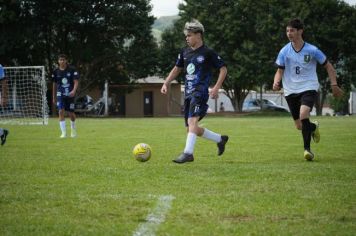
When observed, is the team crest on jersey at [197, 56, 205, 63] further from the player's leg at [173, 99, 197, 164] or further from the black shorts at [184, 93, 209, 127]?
the player's leg at [173, 99, 197, 164]

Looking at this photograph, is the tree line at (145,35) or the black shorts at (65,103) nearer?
the black shorts at (65,103)

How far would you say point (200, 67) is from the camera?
9.12 m

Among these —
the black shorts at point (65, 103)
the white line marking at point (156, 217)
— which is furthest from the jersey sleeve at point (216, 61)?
the black shorts at point (65, 103)

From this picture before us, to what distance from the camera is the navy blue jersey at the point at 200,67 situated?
29.9 feet

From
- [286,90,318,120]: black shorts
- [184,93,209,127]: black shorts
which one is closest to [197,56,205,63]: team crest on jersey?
[184,93,209,127]: black shorts

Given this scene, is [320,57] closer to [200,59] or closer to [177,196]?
[200,59]

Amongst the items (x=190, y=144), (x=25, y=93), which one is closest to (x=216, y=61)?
(x=190, y=144)

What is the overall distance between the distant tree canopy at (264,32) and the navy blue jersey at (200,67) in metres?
39.8

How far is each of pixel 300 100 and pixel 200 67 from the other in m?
1.95

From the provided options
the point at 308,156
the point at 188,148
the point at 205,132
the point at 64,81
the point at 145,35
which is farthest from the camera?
the point at 145,35

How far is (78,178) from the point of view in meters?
7.25

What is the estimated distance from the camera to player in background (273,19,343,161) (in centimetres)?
953

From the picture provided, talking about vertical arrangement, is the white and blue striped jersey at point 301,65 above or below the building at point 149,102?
above

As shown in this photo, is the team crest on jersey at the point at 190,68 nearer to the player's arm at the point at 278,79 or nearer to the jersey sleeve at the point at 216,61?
the jersey sleeve at the point at 216,61
